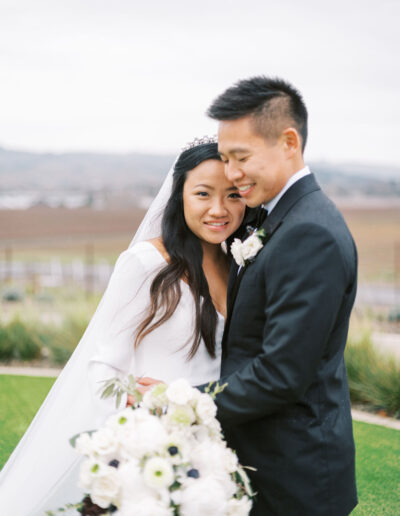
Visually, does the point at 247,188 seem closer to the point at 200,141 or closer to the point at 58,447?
the point at 200,141

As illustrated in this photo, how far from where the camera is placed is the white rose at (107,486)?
182cm

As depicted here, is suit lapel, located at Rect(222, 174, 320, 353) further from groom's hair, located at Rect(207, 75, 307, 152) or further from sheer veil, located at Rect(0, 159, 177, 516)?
sheer veil, located at Rect(0, 159, 177, 516)

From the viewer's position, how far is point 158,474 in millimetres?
1781

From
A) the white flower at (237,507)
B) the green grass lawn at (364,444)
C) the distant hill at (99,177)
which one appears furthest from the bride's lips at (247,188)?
the distant hill at (99,177)

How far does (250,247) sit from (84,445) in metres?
0.85

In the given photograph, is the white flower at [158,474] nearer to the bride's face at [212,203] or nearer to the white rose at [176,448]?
the white rose at [176,448]

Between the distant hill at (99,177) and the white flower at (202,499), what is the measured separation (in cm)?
8844

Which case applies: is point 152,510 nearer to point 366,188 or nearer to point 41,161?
point 366,188

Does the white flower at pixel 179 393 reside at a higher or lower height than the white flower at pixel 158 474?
higher

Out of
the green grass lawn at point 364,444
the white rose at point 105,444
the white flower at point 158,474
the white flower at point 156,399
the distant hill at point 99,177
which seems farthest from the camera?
the distant hill at point 99,177

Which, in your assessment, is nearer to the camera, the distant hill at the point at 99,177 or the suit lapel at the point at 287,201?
the suit lapel at the point at 287,201

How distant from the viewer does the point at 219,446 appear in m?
1.95

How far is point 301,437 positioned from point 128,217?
8150cm

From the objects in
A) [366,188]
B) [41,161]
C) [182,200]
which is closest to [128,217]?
[366,188]
